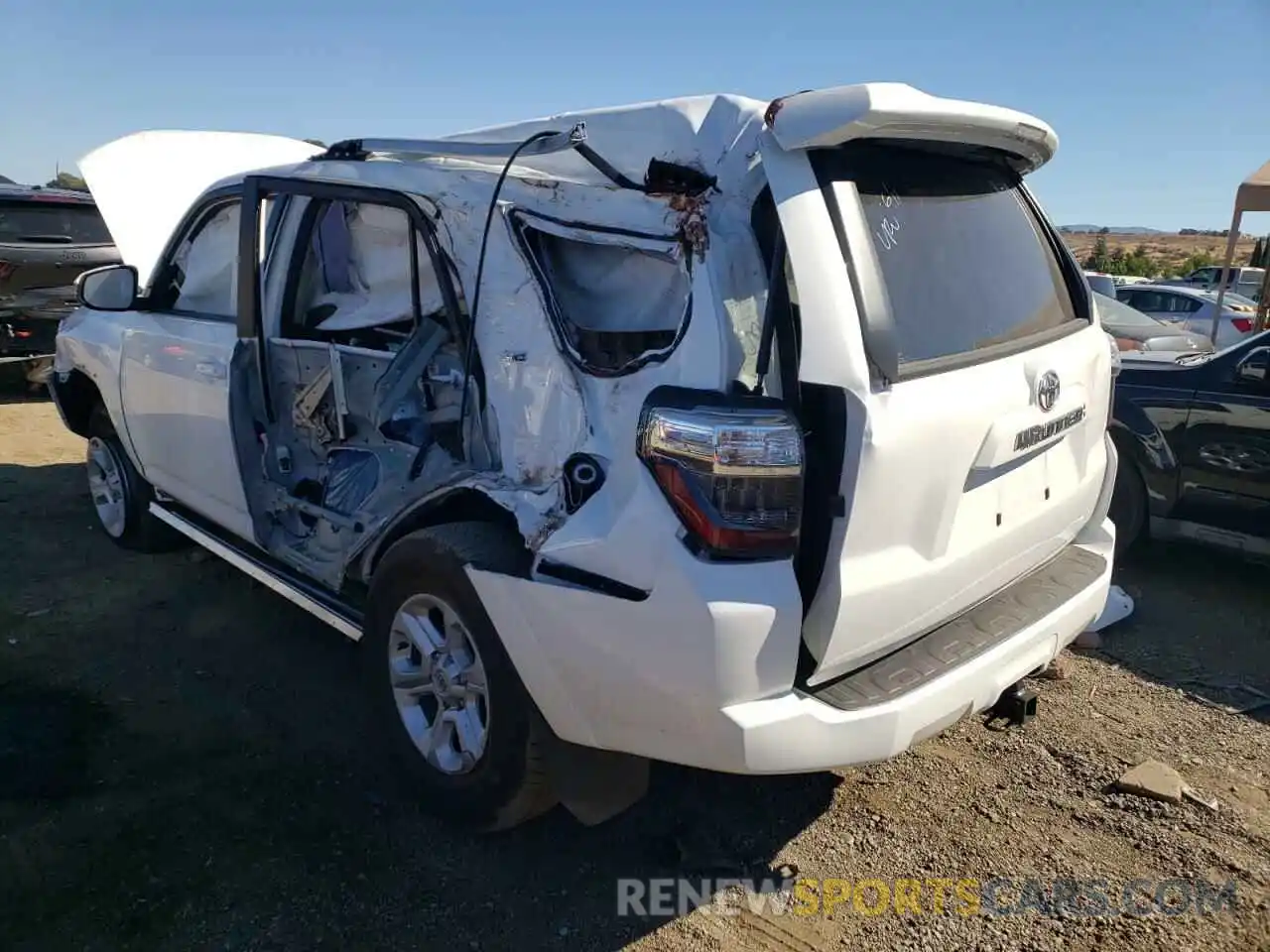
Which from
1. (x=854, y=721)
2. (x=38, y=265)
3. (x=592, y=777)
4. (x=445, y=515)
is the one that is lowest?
(x=592, y=777)

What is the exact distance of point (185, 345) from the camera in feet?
13.6

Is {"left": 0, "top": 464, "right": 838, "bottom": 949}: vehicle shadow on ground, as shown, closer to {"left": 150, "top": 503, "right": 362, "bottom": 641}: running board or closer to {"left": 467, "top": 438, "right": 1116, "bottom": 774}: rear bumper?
{"left": 150, "top": 503, "right": 362, "bottom": 641}: running board

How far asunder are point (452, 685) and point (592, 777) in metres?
0.50

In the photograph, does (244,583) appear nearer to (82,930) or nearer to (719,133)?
(82,930)

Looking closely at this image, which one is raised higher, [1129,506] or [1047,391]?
[1047,391]

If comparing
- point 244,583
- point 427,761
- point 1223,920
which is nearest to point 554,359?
point 427,761

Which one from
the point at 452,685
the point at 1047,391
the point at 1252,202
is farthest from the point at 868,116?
the point at 1252,202

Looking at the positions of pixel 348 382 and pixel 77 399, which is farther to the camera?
pixel 77 399

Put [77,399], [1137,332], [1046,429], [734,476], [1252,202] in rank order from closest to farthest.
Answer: [734,476] → [1046,429] → [77,399] → [1137,332] → [1252,202]

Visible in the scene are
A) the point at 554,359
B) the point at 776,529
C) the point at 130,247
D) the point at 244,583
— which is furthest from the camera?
the point at 130,247

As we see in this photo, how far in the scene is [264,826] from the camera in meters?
2.88

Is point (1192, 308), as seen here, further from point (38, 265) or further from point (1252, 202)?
point (38, 265)

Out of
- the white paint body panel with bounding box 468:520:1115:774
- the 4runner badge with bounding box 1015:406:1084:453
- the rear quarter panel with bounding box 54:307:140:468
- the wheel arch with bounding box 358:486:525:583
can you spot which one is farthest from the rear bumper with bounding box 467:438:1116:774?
the rear quarter panel with bounding box 54:307:140:468

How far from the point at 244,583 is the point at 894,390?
145 inches
